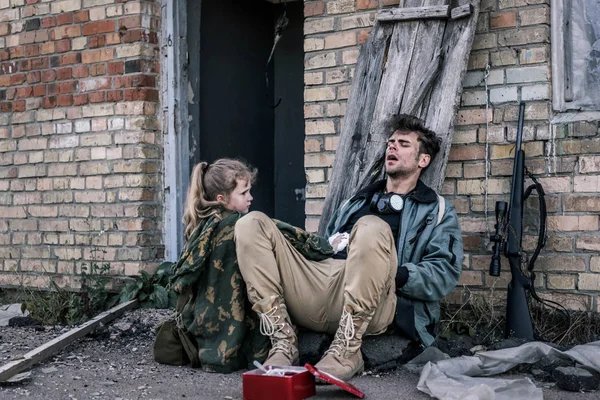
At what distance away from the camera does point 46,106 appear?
6.30 m

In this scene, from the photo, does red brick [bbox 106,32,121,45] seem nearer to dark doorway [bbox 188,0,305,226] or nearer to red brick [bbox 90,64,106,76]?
red brick [bbox 90,64,106,76]

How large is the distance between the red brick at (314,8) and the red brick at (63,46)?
1.90 meters

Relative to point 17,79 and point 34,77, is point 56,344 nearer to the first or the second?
point 34,77

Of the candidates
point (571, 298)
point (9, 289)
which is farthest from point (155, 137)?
point (571, 298)

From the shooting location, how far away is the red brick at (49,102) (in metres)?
6.25

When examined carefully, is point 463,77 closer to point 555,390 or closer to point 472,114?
point 472,114

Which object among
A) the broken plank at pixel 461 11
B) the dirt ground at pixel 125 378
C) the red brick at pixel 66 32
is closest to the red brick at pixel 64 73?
the red brick at pixel 66 32

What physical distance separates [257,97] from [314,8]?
1.32 meters

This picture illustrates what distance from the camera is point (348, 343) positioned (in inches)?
149

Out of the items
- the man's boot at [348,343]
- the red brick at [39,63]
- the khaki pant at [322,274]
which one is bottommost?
the man's boot at [348,343]

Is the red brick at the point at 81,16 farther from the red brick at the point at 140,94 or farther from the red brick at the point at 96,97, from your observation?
the red brick at the point at 140,94

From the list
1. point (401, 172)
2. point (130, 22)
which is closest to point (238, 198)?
point (401, 172)

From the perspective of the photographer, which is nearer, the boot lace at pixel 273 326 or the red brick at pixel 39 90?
the boot lace at pixel 273 326

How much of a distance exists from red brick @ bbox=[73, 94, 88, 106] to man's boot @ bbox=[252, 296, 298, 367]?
110 inches
